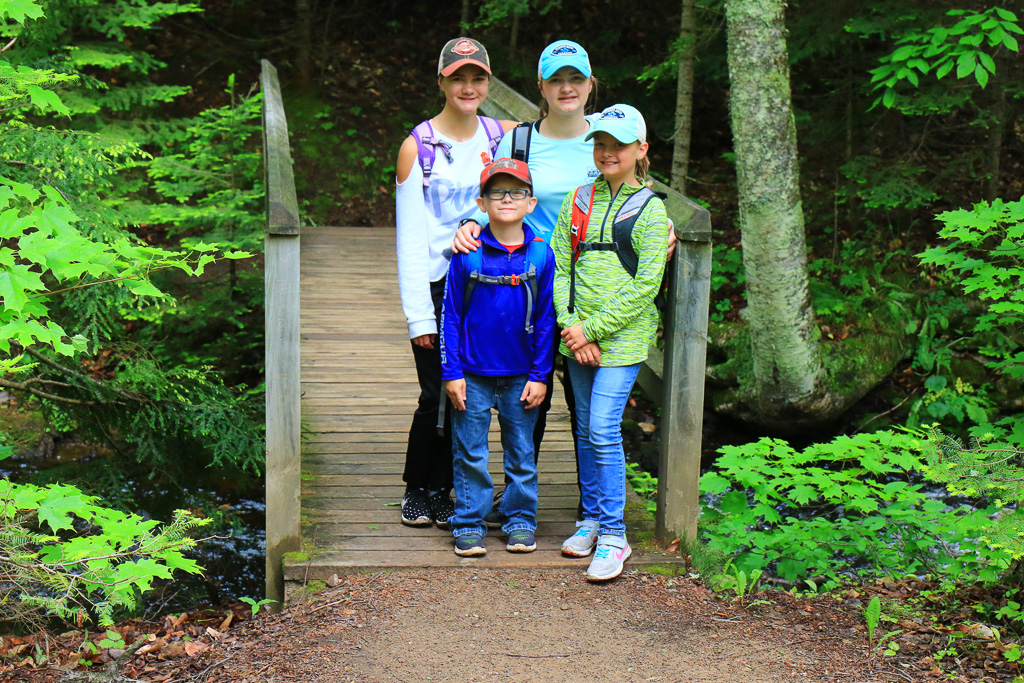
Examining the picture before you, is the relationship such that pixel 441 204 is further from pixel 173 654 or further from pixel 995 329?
pixel 995 329

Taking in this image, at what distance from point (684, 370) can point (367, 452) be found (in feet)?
6.68

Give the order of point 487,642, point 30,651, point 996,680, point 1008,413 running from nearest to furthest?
point 996,680 < point 487,642 < point 30,651 < point 1008,413

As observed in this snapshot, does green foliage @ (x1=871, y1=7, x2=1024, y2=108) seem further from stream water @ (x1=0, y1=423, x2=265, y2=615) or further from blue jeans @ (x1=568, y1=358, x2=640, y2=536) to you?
stream water @ (x1=0, y1=423, x2=265, y2=615)

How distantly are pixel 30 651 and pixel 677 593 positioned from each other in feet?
9.86

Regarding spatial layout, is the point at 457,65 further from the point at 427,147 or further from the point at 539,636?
the point at 539,636

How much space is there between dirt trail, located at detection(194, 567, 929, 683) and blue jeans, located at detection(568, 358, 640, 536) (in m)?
0.32

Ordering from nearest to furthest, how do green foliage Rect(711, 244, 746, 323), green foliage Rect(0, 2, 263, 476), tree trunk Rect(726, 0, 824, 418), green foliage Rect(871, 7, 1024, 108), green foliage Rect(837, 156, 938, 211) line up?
green foliage Rect(0, 2, 263, 476) → green foliage Rect(871, 7, 1024, 108) → tree trunk Rect(726, 0, 824, 418) → green foliage Rect(837, 156, 938, 211) → green foliage Rect(711, 244, 746, 323)

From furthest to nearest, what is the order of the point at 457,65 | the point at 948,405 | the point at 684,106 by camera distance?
1. the point at 684,106
2. the point at 948,405
3. the point at 457,65

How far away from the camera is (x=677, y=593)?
387 centimetres

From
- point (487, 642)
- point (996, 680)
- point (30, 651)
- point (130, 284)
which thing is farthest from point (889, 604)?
point (30, 651)

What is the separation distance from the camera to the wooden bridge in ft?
12.7

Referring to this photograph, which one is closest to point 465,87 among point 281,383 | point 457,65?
point 457,65

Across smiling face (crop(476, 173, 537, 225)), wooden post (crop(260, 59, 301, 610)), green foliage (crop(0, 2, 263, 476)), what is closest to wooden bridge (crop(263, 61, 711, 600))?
wooden post (crop(260, 59, 301, 610))

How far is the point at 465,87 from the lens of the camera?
148 inches
